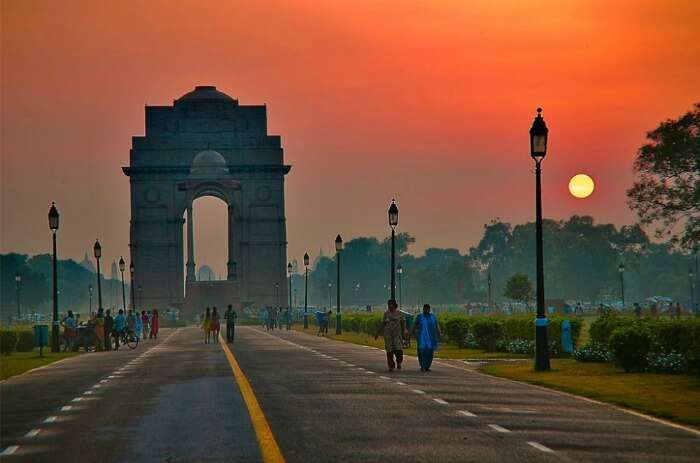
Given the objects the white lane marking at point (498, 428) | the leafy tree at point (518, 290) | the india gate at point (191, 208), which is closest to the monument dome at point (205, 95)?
the india gate at point (191, 208)

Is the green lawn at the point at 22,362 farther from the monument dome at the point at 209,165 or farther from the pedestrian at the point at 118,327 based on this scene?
the monument dome at the point at 209,165

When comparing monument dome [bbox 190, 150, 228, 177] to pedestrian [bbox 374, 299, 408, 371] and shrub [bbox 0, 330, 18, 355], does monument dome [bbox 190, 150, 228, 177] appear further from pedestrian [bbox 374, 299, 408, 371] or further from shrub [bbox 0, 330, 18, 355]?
pedestrian [bbox 374, 299, 408, 371]

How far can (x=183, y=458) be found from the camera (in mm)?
16078

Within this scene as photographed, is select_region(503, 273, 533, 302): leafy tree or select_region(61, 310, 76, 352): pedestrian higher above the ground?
select_region(503, 273, 533, 302): leafy tree

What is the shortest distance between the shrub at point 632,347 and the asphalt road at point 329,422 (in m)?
3.13

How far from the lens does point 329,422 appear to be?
19.8 m

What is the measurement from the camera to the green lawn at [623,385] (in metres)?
22.5

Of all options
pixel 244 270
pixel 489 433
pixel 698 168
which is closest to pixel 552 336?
pixel 489 433

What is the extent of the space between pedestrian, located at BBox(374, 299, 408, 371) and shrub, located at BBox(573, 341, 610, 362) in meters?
5.05

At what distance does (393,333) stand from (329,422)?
48.9 feet

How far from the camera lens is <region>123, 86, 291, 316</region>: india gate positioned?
165 meters

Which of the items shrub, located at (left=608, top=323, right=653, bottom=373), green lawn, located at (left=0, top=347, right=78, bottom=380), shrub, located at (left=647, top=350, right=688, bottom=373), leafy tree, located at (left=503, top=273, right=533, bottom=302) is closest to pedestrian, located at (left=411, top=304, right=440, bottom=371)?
shrub, located at (left=608, top=323, right=653, bottom=373)

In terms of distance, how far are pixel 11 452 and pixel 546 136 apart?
66.1 feet

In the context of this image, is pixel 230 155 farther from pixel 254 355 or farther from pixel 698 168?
pixel 254 355
